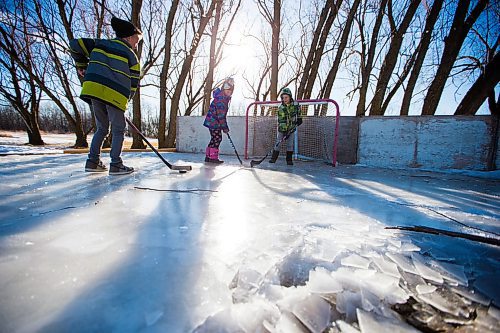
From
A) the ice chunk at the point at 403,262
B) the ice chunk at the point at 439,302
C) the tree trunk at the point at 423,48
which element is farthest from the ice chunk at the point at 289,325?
the tree trunk at the point at 423,48

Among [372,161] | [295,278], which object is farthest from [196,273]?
[372,161]

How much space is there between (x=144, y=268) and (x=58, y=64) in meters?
13.6

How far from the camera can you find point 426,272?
0.87 m

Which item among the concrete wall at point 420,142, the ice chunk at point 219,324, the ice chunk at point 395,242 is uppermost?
the concrete wall at point 420,142

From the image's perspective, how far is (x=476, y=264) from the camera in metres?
0.96

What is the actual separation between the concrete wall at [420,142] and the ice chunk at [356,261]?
4359 mm

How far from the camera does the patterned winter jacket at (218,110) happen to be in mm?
4090

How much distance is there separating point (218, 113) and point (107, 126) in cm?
191

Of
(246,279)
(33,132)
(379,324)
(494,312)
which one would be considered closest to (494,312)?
(494,312)

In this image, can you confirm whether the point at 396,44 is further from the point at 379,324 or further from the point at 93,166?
the point at 379,324

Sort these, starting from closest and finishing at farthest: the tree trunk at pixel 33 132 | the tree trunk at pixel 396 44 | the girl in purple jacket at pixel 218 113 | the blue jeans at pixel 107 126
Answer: the blue jeans at pixel 107 126, the girl in purple jacket at pixel 218 113, the tree trunk at pixel 396 44, the tree trunk at pixel 33 132

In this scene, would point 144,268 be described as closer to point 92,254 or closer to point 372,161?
point 92,254

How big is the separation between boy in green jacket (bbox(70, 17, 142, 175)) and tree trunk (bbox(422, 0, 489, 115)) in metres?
7.34

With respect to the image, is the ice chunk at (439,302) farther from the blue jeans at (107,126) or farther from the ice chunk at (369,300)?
the blue jeans at (107,126)
